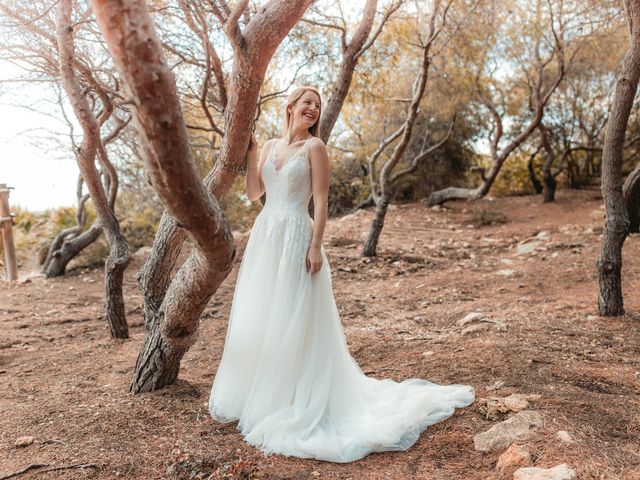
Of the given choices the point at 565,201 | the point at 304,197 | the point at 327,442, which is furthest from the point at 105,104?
the point at 565,201

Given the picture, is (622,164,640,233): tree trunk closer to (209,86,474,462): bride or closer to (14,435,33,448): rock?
(209,86,474,462): bride

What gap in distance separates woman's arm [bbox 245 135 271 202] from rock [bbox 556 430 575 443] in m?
2.31

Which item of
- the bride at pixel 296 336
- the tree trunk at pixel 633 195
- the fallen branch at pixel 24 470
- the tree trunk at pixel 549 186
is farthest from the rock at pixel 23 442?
the tree trunk at pixel 549 186

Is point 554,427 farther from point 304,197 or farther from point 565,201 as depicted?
point 565,201

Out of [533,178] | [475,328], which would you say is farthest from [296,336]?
[533,178]

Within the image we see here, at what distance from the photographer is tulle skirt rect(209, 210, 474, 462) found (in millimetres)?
3234

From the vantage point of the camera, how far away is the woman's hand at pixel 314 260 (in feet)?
11.3

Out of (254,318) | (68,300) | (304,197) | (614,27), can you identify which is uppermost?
(614,27)

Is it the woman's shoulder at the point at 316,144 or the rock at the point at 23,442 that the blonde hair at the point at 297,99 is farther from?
the rock at the point at 23,442

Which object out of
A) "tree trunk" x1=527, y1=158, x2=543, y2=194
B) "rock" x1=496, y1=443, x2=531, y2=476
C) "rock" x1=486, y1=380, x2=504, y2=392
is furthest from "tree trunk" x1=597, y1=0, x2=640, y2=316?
"tree trunk" x1=527, y1=158, x2=543, y2=194

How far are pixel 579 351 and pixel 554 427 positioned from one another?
5.63 feet

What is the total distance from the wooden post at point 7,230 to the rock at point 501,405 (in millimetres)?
8696

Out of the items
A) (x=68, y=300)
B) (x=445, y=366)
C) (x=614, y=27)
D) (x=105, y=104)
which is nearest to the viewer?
(x=445, y=366)

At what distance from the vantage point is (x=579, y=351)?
14.8ft
